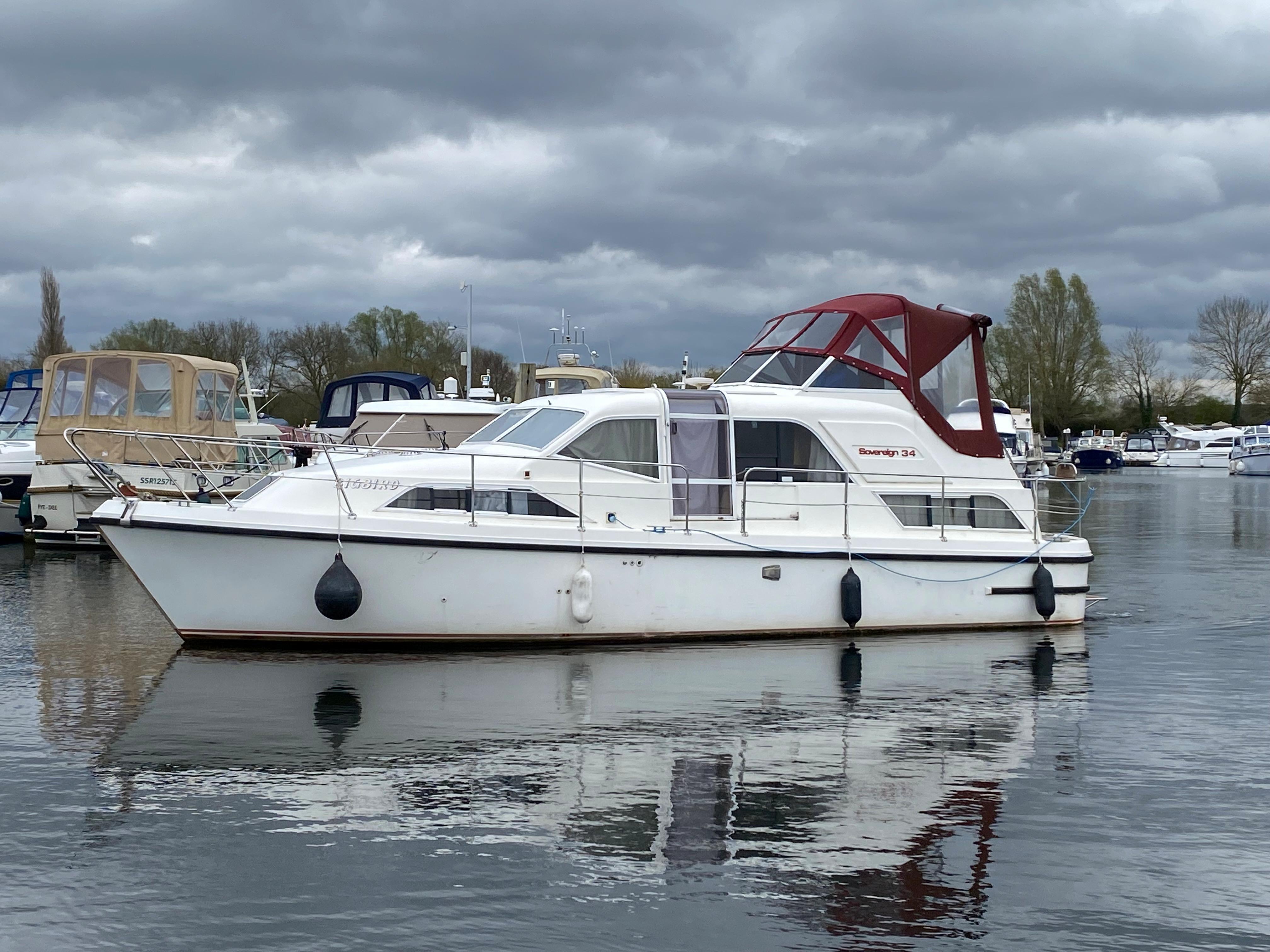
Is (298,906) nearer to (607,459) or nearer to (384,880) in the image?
(384,880)

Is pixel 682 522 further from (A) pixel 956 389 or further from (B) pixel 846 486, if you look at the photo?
(A) pixel 956 389

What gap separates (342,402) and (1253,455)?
54050mm

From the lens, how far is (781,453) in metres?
12.7

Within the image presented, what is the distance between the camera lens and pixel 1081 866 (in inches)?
257

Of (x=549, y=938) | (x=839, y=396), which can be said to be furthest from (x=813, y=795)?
(x=839, y=396)

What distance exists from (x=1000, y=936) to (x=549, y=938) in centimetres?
213

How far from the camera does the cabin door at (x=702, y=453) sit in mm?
12336

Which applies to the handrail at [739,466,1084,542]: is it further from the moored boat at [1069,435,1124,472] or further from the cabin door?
the moored boat at [1069,435,1124,472]

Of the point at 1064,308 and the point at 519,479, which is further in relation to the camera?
the point at 1064,308

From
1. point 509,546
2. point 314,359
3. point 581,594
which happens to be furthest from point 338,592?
point 314,359

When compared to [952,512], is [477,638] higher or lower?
lower

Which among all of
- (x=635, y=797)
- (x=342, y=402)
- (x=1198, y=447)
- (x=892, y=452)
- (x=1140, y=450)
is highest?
(x=342, y=402)

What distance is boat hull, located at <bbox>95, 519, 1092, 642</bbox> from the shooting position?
11.0 metres

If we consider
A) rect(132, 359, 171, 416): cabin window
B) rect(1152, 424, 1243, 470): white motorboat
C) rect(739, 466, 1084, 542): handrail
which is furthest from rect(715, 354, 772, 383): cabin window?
rect(1152, 424, 1243, 470): white motorboat
